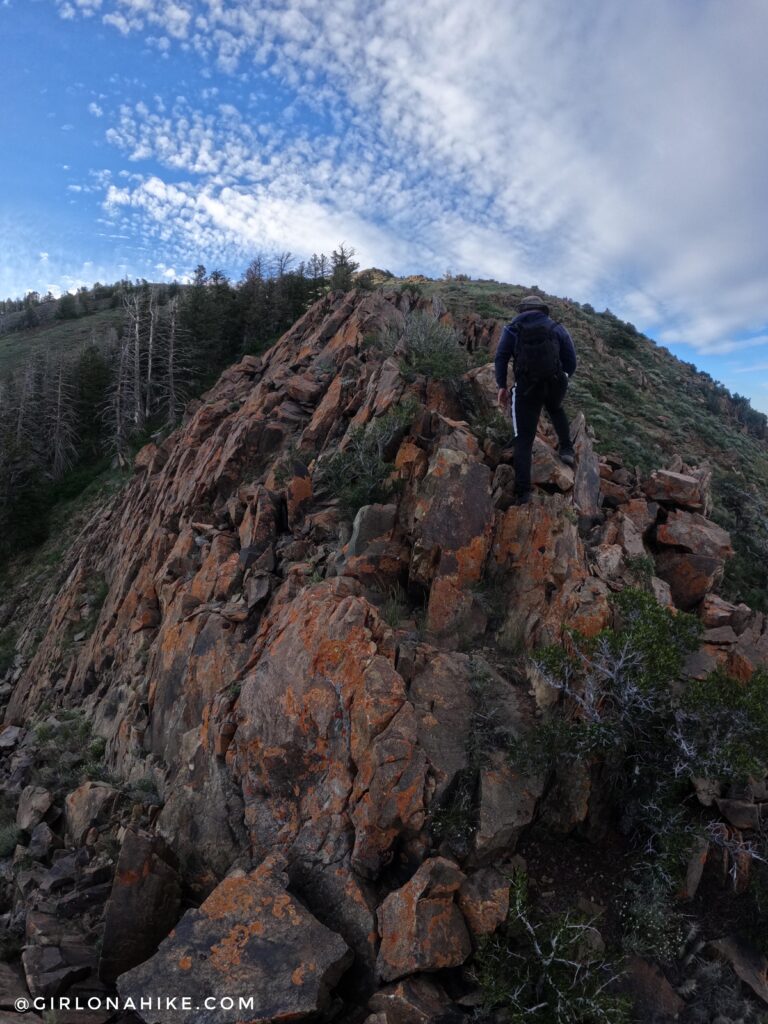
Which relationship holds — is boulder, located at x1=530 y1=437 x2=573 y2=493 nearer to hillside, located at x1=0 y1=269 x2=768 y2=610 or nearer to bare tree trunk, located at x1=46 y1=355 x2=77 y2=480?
hillside, located at x1=0 y1=269 x2=768 y2=610

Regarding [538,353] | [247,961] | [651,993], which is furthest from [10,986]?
[538,353]

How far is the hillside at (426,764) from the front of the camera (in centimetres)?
452

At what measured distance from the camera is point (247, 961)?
14.8 feet

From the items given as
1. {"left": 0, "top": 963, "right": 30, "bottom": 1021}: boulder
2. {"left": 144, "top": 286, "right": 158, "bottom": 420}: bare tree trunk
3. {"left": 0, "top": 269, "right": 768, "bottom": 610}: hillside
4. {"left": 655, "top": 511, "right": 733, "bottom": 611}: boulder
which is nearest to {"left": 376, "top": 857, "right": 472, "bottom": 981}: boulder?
{"left": 0, "top": 963, "right": 30, "bottom": 1021}: boulder

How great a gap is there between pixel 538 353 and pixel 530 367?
20 cm

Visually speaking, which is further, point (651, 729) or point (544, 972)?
point (651, 729)

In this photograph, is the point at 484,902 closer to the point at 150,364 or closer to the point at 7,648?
the point at 7,648

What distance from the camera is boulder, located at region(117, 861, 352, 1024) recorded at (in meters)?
4.26

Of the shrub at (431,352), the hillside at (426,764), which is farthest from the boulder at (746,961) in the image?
the shrub at (431,352)

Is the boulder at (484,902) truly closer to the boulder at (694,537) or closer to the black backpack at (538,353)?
the boulder at (694,537)

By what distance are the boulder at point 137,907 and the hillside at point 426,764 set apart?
0.08 feet

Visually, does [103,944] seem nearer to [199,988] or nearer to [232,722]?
[199,988]

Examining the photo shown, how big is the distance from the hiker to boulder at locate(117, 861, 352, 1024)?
17.9ft

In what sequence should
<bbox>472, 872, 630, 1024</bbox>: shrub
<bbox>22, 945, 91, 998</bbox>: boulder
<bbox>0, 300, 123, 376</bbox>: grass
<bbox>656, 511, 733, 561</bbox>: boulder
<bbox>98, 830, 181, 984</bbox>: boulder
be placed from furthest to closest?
<bbox>0, 300, 123, 376</bbox>: grass → <bbox>656, 511, 733, 561</bbox>: boulder → <bbox>98, 830, 181, 984</bbox>: boulder → <bbox>22, 945, 91, 998</bbox>: boulder → <bbox>472, 872, 630, 1024</bbox>: shrub
